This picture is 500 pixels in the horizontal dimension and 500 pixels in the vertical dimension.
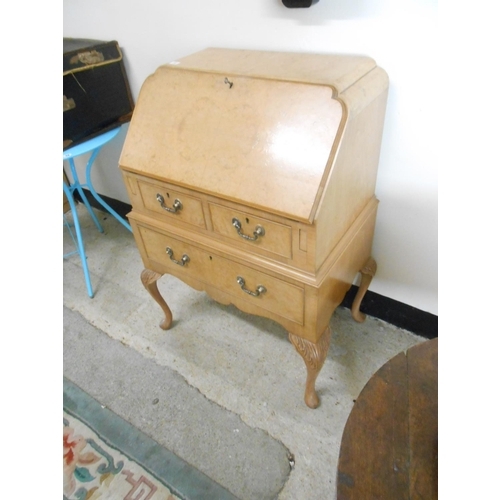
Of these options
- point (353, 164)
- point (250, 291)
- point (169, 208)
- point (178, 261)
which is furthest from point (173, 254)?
point (353, 164)

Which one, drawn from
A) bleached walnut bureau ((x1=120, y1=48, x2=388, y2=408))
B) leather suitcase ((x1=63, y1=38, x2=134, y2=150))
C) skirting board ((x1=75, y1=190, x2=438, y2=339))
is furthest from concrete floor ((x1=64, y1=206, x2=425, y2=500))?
leather suitcase ((x1=63, y1=38, x2=134, y2=150))

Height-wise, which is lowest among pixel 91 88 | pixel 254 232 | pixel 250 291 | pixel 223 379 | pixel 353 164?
pixel 223 379

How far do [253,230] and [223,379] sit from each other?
714 mm

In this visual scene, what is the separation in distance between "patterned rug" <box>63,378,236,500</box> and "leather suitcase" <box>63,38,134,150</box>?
1069mm

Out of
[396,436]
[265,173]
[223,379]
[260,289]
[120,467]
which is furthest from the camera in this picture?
[223,379]

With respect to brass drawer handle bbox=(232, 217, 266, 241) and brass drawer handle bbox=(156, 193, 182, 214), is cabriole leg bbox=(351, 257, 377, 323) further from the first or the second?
brass drawer handle bbox=(156, 193, 182, 214)

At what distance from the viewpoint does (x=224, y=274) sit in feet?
3.74

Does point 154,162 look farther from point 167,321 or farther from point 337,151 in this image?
point 167,321

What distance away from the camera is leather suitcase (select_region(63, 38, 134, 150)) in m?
1.45

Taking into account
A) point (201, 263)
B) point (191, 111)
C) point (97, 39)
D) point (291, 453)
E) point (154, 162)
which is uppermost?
point (97, 39)

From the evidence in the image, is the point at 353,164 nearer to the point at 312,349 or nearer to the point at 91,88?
the point at 312,349
